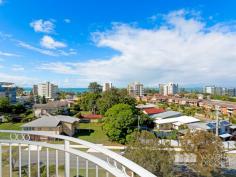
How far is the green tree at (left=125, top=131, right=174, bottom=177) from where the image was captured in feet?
35.4

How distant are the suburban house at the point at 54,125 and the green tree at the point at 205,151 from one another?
13928 mm

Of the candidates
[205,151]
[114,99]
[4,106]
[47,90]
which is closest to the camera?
[205,151]

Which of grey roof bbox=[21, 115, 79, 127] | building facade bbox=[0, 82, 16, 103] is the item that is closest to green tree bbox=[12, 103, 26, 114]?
building facade bbox=[0, 82, 16, 103]

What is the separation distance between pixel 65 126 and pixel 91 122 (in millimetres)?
8230

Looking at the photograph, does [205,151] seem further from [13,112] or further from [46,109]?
[46,109]

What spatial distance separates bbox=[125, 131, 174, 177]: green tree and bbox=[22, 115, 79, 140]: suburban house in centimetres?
1311

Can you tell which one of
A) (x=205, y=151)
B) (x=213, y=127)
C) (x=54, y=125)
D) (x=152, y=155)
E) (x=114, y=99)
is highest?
(x=114, y=99)

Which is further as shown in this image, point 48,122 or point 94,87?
point 94,87

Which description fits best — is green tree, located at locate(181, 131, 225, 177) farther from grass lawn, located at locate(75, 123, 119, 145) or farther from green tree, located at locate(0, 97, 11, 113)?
green tree, located at locate(0, 97, 11, 113)

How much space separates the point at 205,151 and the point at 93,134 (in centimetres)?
1459

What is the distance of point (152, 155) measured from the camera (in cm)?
1095

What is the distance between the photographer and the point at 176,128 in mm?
28250

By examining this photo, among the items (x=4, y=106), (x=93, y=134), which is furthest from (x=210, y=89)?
(x=93, y=134)

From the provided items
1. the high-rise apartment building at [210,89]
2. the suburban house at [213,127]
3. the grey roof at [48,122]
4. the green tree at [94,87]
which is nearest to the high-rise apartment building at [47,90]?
the green tree at [94,87]
